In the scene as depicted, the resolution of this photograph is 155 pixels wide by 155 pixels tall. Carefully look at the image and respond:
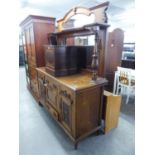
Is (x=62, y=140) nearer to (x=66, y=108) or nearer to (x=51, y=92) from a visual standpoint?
(x=66, y=108)

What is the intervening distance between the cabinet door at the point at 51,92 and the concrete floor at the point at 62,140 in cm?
41

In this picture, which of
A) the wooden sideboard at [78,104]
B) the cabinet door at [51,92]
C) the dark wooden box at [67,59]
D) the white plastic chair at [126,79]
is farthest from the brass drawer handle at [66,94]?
the white plastic chair at [126,79]

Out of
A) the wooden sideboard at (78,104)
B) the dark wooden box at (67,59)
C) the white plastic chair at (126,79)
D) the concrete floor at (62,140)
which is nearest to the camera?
A: the wooden sideboard at (78,104)

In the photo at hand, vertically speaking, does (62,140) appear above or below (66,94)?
below

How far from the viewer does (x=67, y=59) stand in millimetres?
2246

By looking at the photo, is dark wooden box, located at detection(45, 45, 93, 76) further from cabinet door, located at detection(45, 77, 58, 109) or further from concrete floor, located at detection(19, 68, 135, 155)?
concrete floor, located at detection(19, 68, 135, 155)

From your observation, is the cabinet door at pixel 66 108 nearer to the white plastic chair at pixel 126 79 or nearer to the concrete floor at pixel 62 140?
the concrete floor at pixel 62 140

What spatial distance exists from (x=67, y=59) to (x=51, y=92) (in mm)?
651

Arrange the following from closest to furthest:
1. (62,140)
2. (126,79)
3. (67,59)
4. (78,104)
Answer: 1. (78,104)
2. (62,140)
3. (67,59)
4. (126,79)

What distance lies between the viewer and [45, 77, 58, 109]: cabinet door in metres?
2.22

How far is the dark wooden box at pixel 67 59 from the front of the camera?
7.11 ft

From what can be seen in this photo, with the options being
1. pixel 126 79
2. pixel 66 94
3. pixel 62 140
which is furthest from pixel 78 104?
pixel 126 79
